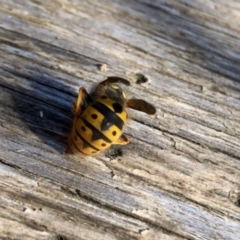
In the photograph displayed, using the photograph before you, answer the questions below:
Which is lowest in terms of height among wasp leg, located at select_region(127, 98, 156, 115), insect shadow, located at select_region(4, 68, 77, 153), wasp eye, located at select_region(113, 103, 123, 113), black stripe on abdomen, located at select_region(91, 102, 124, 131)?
insect shadow, located at select_region(4, 68, 77, 153)

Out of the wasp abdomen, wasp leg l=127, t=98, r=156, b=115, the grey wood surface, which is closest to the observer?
the grey wood surface

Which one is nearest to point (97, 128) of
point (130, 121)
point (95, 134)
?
point (95, 134)

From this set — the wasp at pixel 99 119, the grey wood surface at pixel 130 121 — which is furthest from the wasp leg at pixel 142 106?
the grey wood surface at pixel 130 121

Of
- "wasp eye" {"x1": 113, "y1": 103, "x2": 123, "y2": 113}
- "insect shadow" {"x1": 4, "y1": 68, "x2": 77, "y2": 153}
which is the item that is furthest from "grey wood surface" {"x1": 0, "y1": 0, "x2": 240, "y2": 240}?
"wasp eye" {"x1": 113, "y1": 103, "x2": 123, "y2": 113}

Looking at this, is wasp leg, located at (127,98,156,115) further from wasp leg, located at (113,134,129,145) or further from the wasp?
wasp leg, located at (113,134,129,145)

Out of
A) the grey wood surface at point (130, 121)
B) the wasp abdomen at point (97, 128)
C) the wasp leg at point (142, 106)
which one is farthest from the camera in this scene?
the wasp leg at point (142, 106)

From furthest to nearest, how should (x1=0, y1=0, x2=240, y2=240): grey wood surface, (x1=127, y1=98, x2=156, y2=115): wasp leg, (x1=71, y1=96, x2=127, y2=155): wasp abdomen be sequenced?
(x1=127, y1=98, x2=156, y2=115): wasp leg < (x1=71, y1=96, x2=127, y2=155): wasp abdomen < (x1=0, y1=0, x2=240, y2=240): grey wood surface

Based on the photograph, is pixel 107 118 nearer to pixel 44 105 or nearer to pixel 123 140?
pixel 123 140

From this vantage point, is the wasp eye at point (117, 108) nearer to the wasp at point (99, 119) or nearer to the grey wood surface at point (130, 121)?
the wasp at point (99, 119)

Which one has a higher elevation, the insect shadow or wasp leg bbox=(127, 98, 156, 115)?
wasp leg bbox=(127, 98, 156, 115)
